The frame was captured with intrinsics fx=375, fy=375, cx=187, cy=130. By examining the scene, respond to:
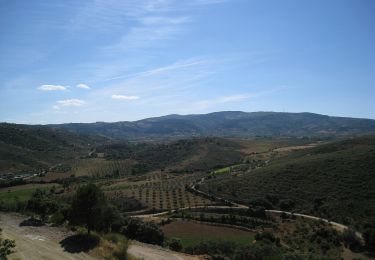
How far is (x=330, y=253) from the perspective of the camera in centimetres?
4128

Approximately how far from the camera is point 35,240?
29.5m

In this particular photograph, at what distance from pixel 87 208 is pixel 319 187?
48.5m

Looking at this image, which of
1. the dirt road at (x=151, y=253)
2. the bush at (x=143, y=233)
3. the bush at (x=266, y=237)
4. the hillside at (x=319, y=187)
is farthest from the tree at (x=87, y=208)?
the hillside at (x=319, y=187)

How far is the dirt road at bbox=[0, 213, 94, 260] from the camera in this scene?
25750 millimetres

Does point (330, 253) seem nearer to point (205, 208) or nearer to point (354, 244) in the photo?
point (354, 244)

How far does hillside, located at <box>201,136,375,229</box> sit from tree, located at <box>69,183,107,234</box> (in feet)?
116

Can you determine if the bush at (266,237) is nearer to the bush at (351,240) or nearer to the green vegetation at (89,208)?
the bush at (351,240)

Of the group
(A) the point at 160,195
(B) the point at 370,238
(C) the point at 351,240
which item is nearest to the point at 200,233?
(C) the point at 351,240

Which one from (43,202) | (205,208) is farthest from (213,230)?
(43,202)

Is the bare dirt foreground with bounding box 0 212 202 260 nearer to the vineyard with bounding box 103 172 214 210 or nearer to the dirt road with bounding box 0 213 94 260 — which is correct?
the dirt road with bounding box 0 213 94 260

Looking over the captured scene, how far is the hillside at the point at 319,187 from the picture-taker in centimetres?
5762

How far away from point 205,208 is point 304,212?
55.1 ft

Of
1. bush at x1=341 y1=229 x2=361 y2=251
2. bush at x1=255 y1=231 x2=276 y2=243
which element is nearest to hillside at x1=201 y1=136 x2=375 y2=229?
bush at x1=341 y1=229 x2=361 y2=251

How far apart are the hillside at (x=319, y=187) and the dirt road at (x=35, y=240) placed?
38384mm
